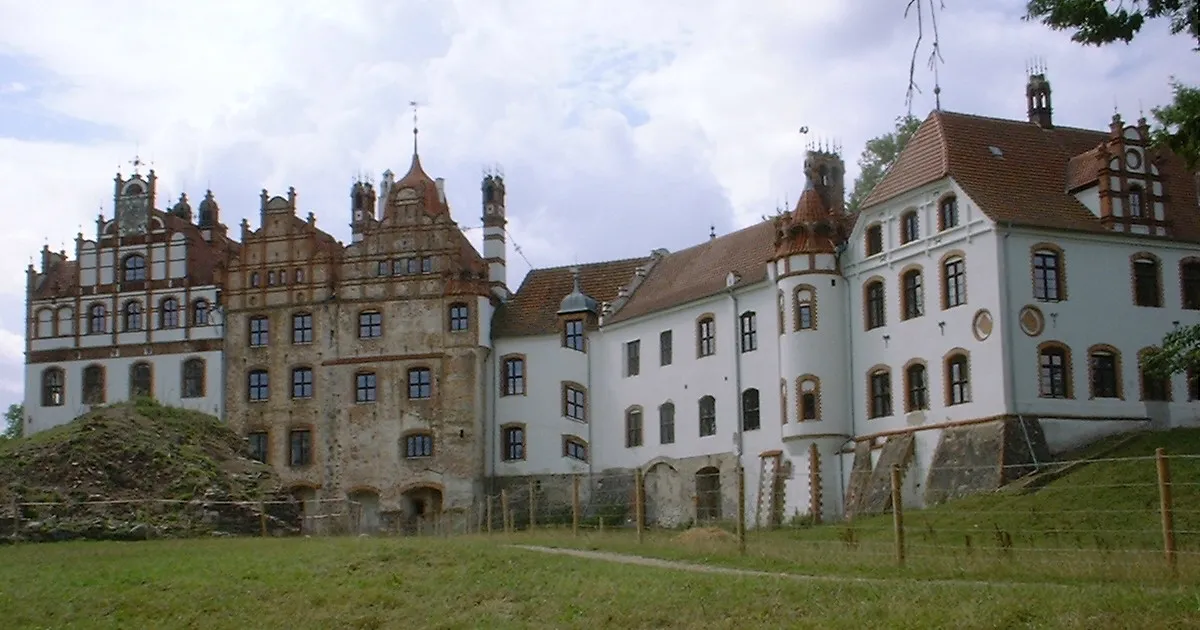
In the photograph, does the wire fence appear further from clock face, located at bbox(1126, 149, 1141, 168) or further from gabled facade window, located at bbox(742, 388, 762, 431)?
clock face, located at bbox(1126, 149, 1141, 168)

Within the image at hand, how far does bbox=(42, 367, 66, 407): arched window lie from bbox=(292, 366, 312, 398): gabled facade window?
10879 mm

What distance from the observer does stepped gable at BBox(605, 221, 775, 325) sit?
53.5 m

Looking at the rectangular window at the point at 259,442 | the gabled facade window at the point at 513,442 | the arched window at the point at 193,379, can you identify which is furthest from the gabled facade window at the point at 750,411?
the arched window at the point at 193,379

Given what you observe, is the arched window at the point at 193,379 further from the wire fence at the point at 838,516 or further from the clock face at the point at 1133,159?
the clock face at the point at 1133,159

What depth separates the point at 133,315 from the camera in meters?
63.6

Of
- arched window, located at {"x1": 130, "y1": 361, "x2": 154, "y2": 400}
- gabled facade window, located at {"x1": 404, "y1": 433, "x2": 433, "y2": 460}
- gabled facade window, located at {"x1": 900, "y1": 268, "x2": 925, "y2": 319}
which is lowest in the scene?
gabled facade window, located at {"x1": 404, "y1": 433, "x2": 433, "y2": 460}

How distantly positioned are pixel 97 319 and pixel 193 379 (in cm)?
562

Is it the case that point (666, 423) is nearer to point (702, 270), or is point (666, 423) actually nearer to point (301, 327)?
point (702, 270)

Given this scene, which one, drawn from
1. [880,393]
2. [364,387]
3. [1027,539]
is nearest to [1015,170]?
[880,393]

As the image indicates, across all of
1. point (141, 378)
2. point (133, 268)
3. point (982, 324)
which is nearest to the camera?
point (982, 324)

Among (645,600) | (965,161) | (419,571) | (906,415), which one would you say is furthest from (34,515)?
(965,161)

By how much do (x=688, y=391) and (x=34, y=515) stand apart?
2468 centimetres

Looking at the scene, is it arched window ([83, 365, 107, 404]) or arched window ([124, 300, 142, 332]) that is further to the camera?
arched window ([124, 300, 142, 332])

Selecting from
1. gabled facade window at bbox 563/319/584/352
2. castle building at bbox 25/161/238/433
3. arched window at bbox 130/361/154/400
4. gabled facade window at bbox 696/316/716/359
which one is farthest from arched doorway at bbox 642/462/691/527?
arched window at bbox 130/361/154/400
